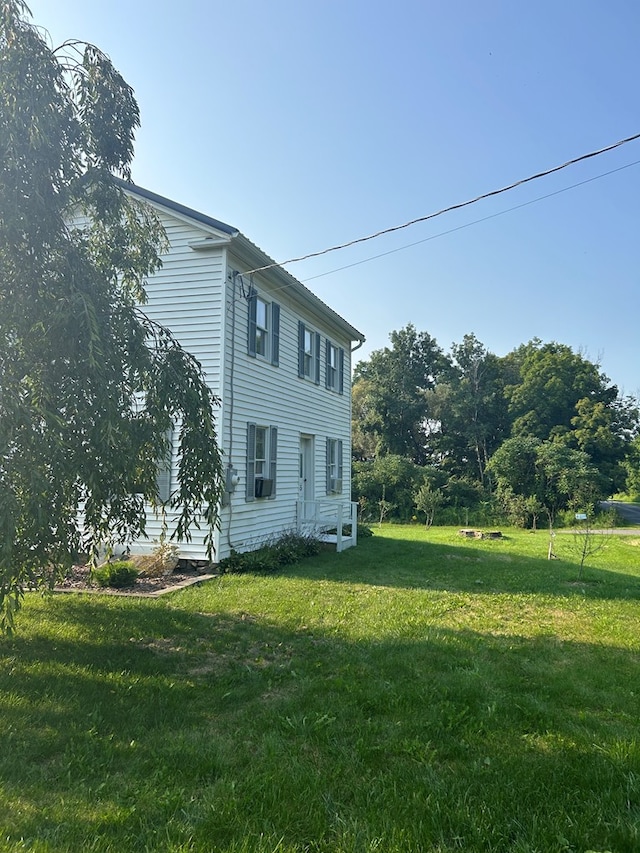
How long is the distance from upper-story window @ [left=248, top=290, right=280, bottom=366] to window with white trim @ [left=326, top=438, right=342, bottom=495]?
159 inches

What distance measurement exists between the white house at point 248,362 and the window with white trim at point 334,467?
0.59 meters

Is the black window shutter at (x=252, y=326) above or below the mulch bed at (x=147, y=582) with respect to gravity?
above

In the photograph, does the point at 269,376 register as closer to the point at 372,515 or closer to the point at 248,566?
the point at 248,566

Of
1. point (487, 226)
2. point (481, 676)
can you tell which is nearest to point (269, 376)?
point (487, 226)

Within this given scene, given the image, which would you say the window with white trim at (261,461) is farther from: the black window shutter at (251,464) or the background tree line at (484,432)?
the background tree line at (484,432)

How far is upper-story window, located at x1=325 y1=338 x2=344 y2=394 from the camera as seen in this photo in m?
14.5

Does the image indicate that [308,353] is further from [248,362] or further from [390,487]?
[390,487]

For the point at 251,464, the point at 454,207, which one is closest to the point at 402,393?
the point at 251,464

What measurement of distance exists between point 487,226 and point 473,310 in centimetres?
906

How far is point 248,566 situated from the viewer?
347 inches

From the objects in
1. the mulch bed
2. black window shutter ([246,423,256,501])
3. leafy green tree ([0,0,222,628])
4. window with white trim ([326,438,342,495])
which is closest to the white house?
black window shutter ([246,423,256,501])

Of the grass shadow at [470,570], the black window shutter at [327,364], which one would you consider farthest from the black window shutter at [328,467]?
the grass shadow at [470,570]

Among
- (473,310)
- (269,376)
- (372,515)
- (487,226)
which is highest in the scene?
(473,310)

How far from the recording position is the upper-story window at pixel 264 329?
9.99 m
